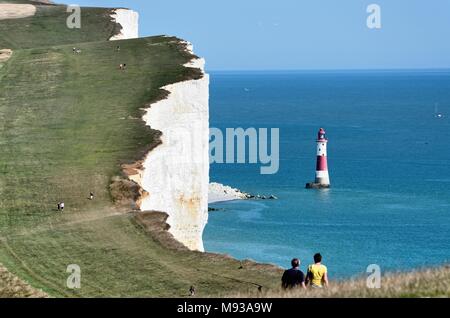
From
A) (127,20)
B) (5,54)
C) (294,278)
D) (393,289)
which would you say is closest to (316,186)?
(127,20)

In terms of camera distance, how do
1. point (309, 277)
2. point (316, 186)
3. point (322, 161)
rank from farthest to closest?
point (316, 186) → point (322, 161) → point (309, 277)

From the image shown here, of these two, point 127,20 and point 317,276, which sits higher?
point 127,20

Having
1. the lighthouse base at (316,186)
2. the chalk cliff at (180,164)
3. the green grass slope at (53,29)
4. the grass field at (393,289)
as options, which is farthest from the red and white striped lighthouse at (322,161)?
the grass field at (393,289)

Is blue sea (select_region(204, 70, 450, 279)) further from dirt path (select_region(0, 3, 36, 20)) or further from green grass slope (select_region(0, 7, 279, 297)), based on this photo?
dirt path (select_region(0, 3, 36, 20))

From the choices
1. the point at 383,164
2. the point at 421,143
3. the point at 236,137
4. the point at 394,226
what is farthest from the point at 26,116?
the point at 421,143

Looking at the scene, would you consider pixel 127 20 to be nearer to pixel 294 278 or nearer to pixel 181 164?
pixel 181 164

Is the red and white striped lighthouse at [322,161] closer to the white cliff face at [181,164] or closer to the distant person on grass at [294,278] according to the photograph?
the white cliff face at [181,164]

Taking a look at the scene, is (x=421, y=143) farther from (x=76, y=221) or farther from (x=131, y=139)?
(x=76, y=221)
